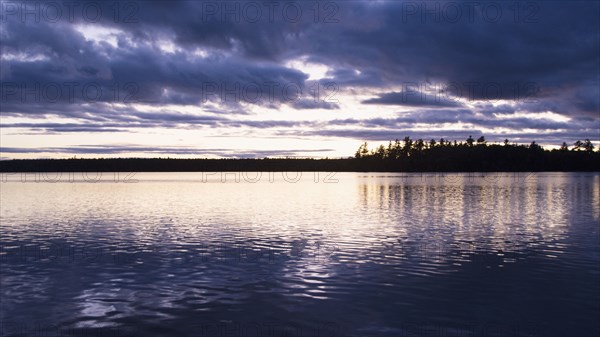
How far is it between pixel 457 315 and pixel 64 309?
15.2 m

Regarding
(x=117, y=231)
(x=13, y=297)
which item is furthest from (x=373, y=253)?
(x=117, y=231)

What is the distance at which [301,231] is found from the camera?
1662 inches

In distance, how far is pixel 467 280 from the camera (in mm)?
24562

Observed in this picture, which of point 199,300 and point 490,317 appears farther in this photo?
point 199,300

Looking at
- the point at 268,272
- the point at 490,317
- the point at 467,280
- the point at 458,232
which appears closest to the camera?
the point at 490,317

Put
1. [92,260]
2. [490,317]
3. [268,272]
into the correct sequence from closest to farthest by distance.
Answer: [490,317]
[268,272]
[92,260]

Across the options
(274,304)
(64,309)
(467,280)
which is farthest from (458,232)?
(64,309)

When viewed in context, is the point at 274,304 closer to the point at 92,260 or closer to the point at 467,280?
the point at 467,280

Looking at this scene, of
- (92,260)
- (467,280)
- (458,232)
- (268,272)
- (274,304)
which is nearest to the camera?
(274,304)

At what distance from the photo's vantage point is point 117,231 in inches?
1681

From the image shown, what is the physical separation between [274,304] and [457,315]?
23.4 feet

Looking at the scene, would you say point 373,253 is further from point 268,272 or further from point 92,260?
point 92,260

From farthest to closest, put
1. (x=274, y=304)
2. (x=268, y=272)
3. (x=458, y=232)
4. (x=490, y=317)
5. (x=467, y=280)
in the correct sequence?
(x=458, y=232), (x=268, y=272), (x=467, y=280), (x=274, y=304), (x=490, y=317)

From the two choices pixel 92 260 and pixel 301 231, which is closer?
pixel 92 260
